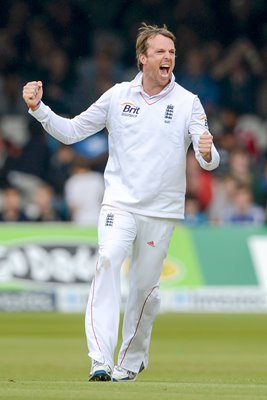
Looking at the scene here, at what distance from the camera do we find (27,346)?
13.0 m

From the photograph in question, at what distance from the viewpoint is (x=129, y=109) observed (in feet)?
29.8

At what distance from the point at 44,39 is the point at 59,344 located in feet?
29.4

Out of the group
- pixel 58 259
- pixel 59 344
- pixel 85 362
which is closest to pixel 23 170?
pixel 58 259

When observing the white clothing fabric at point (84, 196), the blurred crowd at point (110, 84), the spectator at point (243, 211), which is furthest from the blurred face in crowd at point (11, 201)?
the spectator at point (243, 211)

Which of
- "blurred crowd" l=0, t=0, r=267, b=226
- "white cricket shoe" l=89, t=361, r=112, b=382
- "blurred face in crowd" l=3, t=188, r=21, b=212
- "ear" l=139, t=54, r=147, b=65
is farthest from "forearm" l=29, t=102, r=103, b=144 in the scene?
"blurred crowd" l=0, t=0, r=267, b=226

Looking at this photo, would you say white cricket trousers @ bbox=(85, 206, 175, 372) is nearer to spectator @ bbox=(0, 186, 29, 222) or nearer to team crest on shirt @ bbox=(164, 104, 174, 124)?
team crest on shirt @ bbox=(164, 104, 174, 124)

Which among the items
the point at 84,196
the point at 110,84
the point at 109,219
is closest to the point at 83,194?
the point at 84,196

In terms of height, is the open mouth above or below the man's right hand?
above

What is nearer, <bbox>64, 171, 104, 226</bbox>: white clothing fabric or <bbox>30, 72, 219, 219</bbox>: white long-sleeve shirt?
<bbox>30, 72, 219, 219</bbox>: white long-sleeve shirt

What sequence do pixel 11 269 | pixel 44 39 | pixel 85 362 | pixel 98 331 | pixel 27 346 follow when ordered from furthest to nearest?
pixel 44 39
pixel 11 269
pixel 27 346
pixel 85 362
pixel 98 331

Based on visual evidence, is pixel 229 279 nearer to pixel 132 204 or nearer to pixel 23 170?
pixel 23 170

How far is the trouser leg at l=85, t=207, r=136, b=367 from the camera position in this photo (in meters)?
8.72

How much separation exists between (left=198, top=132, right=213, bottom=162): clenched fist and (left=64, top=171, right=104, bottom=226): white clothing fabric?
382 inches

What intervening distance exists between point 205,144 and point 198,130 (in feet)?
1.13
